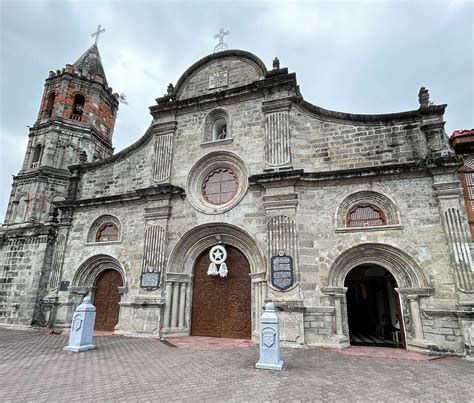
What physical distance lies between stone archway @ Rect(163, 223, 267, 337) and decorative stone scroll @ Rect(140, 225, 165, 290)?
1.22ft

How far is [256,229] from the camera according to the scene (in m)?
10.3

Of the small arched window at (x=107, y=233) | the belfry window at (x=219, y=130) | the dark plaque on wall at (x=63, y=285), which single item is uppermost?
the belfry window at (x=219, y=130)

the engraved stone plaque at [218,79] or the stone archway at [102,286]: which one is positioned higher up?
the engraved stone plaque at [218,79]

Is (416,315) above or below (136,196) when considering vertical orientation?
below

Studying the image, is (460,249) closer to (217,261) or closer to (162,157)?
(217,261)

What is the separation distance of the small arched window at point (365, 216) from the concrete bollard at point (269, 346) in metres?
4.56

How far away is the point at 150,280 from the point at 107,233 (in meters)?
3.62

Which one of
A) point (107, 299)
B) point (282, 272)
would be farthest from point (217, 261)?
point (107, 299)

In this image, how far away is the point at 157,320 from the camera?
10281mm

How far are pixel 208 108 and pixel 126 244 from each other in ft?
21.6

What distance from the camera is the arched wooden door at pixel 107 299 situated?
12023 mm

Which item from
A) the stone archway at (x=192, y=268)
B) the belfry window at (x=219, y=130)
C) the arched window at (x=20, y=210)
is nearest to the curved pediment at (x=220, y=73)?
the belfry window at (x=219, y=130)

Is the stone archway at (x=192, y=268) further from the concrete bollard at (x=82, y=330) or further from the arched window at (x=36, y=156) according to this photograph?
the arched window at (x=36, y=156)

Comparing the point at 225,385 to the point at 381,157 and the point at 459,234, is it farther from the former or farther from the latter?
the point at 381,157
